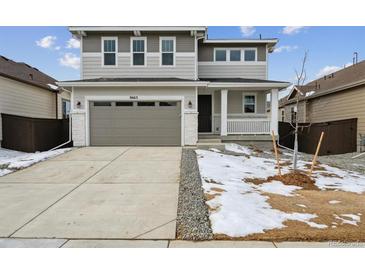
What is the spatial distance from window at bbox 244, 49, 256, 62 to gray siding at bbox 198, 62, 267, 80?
0.35m

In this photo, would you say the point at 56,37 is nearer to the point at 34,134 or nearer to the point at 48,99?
the point at 48,99

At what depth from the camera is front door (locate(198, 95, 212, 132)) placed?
16.7 metres

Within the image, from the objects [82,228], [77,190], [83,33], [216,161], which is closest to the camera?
[82,228]

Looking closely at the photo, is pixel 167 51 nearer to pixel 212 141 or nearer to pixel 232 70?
pixel 232 70

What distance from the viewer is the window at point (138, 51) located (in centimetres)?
1580

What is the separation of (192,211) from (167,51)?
40.5ft

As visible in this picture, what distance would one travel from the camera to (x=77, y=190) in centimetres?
651

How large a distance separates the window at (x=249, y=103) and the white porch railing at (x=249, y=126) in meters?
1.72

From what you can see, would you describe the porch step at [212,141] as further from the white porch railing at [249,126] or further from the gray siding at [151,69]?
the gray siding at [151,69]


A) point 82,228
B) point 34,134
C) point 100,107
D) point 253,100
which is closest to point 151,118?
point 100,107

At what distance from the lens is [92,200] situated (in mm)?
5766

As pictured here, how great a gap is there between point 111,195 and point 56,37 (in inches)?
539

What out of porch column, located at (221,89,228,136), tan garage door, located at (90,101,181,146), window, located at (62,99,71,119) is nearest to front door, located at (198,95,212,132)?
porch column, located at (221,89,228,136)

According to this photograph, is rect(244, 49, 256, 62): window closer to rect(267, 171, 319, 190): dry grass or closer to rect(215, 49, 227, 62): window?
rect(215, 49, 227, 62): window
